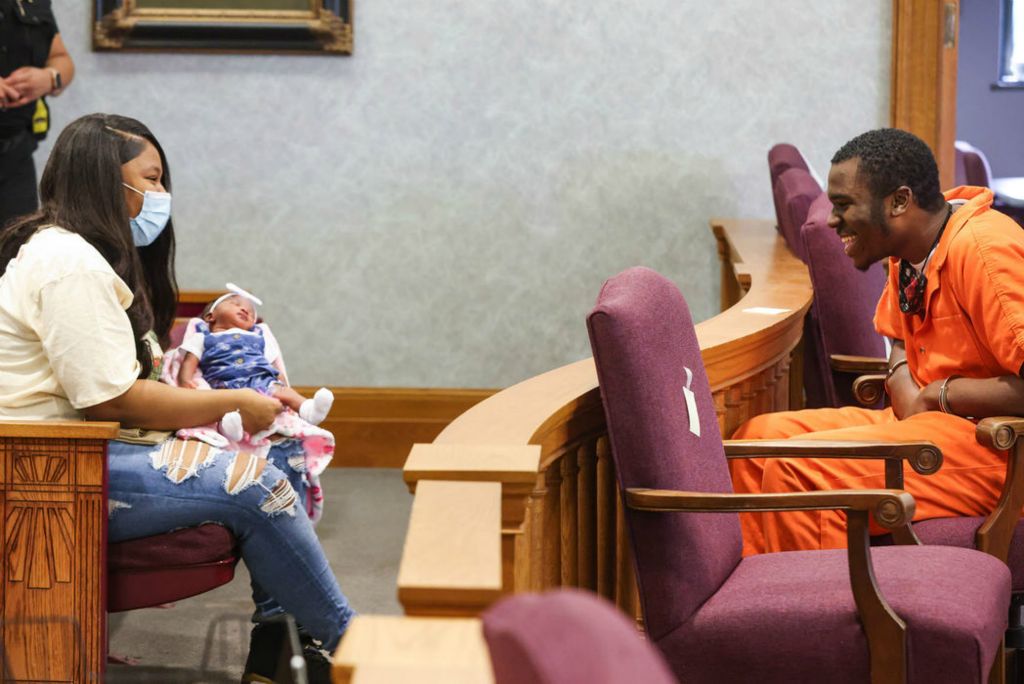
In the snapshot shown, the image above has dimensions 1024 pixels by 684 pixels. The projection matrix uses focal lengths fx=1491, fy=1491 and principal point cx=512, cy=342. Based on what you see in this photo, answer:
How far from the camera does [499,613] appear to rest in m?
1.07

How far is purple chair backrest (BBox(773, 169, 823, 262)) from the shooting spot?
12.9ft

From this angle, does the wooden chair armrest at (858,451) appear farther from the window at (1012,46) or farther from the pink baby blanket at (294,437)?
the window at (1012,46)

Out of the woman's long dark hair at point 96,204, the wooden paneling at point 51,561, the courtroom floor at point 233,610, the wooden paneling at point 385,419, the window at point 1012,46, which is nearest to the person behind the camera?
the wooden paneling at point 51,561

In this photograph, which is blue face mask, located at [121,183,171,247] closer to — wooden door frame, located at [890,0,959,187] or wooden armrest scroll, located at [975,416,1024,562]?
wooden armrest scroll, located at [975,416,1024,562]

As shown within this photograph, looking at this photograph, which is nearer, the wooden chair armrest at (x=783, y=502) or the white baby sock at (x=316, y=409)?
the wooden chair armrest at (x=783, y=502)

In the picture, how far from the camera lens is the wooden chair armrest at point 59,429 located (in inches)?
108

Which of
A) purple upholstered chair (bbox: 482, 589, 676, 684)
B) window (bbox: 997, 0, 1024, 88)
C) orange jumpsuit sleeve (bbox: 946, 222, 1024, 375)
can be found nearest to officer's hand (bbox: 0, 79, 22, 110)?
orange jumpsuit sleeve (bbox: 946, 222, 1024, 375)

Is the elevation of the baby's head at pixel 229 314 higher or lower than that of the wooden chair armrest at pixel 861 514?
higher

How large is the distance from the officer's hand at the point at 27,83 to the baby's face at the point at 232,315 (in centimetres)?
150

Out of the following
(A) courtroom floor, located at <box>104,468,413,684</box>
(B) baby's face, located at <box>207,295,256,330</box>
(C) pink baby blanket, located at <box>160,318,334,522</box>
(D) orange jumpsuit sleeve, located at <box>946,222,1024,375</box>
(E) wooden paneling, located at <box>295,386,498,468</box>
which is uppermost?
(D) orange jumpsuit sleeve, located at <box>946,222,1024,375</box>

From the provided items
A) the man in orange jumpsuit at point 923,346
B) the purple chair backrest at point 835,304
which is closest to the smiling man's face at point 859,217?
the man in orange jumpsuit at point 923,346

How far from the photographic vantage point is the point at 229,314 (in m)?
3.57

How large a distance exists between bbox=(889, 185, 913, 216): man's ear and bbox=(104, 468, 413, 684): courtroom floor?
4.99 feet

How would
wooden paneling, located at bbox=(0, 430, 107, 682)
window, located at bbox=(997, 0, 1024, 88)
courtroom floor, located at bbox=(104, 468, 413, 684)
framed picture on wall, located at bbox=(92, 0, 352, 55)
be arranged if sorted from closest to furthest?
wooden paneling, located at bbox=(0, 430, 107, 682) → courtroom floor, located at bbox=(104, 468, 413, 684) → framed picture on wall, located at bbox=(92, 0, 352, 55) → window, located at bbox=(997, 0, 1024, 88)
